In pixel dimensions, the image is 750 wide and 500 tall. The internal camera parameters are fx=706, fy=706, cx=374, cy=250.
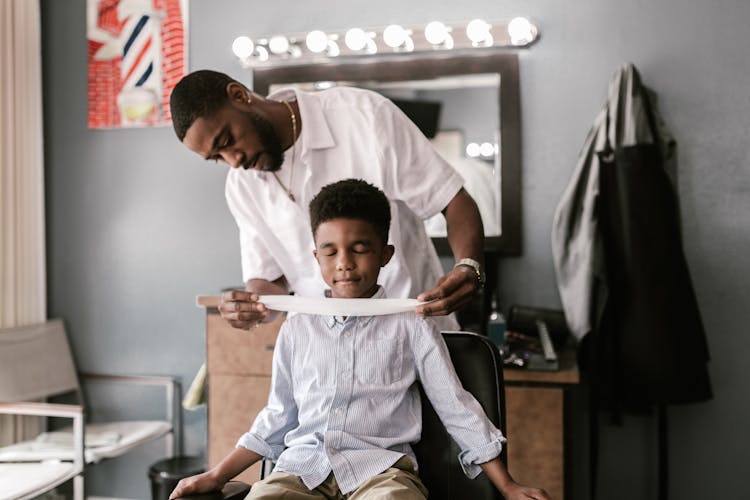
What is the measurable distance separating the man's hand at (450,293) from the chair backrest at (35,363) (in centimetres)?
218

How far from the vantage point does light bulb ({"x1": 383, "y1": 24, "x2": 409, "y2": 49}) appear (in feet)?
9.11

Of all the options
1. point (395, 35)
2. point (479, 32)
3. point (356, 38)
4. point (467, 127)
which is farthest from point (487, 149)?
point (356, 38)

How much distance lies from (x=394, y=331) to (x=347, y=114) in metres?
0.60

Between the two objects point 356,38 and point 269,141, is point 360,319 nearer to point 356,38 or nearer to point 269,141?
point 269,141

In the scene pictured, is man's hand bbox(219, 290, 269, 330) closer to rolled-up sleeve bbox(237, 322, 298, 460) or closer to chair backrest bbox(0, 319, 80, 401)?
rolled-up sleeve bbox(237, 322, 298, 460)

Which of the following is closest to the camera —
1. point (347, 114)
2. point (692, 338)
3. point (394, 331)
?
point (394, 331)

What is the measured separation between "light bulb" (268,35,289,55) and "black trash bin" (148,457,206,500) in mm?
1712

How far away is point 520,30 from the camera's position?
8.77 ft

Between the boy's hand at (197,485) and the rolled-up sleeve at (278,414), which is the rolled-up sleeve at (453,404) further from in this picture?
the boy's hand at (197,485)

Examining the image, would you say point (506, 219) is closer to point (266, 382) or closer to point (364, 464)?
point (266, 382)

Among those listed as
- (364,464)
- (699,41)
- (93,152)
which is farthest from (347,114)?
(93,152)

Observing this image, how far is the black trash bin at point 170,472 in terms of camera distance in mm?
2682

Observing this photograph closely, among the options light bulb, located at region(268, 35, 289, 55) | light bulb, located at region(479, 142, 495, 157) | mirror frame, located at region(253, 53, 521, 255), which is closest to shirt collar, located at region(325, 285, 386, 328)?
mirror frame, located at region(253, 53, 521, 255)

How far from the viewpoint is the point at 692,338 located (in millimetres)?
2383
